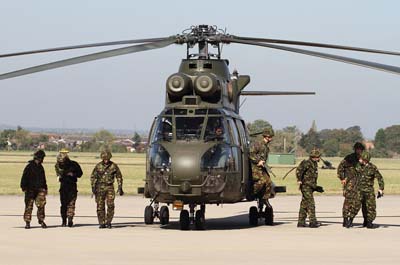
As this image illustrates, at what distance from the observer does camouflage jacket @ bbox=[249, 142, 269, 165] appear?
20000 millimetres

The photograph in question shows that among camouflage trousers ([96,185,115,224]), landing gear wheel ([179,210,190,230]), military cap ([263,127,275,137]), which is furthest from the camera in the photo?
military cap ([263,127,275,137])

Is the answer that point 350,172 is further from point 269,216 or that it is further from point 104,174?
point 104,174

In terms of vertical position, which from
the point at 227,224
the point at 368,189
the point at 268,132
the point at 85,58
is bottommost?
the point at 227,224

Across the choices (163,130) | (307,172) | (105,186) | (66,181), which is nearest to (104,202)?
(105,186)

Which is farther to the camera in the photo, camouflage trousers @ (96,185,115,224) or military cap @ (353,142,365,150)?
military cap @ (353,142,365,150)

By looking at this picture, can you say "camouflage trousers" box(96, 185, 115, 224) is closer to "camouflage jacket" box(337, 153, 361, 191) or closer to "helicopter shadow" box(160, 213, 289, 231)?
"helicopter shadow" box(160, 213, 289, 231)

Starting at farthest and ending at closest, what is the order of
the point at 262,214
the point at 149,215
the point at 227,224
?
the point at 227,224 → the point at 262,214 → the point at 149,215

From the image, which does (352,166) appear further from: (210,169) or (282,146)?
(282,146)

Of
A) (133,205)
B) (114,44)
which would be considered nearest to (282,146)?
(133,205)

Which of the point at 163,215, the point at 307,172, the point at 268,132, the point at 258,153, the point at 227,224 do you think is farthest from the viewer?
the point at 227,224

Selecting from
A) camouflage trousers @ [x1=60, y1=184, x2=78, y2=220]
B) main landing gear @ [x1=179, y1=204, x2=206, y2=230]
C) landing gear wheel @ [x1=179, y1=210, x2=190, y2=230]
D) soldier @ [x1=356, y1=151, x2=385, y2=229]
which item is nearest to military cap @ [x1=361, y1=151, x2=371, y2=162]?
soldier @ [x1=356, y1=151, x2=385, y2=229]

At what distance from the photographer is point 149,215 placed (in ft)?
65.4

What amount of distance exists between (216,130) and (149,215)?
2.79 meters

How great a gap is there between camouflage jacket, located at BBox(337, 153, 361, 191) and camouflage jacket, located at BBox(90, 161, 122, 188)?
476 centimetres
